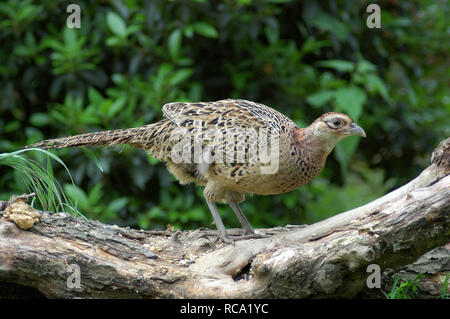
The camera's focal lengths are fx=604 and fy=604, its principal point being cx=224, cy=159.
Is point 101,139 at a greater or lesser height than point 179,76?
lesser

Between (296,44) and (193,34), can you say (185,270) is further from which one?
(296,44)

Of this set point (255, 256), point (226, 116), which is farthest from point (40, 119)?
point (255, 256)

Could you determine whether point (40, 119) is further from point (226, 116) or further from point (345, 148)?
point (345, 148)

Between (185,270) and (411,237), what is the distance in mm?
1581

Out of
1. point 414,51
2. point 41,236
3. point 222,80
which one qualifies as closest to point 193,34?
point 222,80

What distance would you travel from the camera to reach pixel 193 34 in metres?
6.79

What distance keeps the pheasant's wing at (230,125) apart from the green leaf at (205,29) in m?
1.25

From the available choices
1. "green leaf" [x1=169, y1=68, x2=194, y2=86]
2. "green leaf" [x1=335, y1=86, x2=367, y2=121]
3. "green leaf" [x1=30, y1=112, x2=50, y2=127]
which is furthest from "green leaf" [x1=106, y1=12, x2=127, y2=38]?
"green leaf" [x1=335, y1=86, x2=367, y2=121]

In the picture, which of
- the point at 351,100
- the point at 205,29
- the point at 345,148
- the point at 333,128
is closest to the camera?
the point at 333,128

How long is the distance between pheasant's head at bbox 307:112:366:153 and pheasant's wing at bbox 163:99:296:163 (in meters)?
0.26

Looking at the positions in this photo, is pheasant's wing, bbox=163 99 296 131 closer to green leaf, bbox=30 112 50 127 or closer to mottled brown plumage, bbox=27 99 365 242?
mottled brown plumage, bbox=27 99 365 242

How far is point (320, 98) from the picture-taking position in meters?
6.51

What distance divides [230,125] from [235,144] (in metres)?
0.20

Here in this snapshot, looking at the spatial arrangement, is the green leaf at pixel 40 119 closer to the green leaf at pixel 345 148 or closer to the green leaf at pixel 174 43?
the green leaf at pixel 174 43
